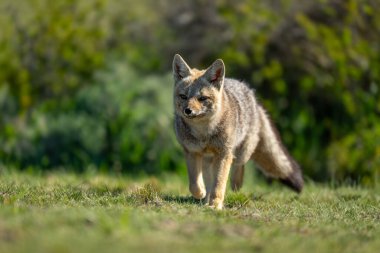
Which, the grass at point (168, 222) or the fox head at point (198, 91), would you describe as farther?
the fox head at point (198, 91)

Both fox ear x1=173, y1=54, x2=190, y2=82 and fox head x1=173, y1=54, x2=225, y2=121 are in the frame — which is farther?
fox ear x1=173, y1=54, x2=190, y2=82

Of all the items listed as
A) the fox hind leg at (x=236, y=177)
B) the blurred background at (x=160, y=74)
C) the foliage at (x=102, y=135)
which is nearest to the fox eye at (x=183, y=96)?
the fox hind leg at (x=236, y=177)

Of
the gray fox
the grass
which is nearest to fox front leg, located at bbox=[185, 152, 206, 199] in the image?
the gray fox

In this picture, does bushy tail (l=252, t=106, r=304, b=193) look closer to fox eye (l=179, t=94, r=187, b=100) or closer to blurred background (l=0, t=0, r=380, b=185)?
fox eye (l=179, t=94, r=187, b=100)

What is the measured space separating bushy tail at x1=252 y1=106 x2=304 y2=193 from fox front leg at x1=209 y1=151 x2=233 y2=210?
149 centimetres

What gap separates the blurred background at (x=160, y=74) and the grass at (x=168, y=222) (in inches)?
242

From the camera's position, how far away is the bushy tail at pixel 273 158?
8656 mm

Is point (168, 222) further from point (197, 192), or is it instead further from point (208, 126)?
point (208, 126)

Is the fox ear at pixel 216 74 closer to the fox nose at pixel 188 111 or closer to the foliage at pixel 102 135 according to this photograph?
the fox nose at pixel 188 111

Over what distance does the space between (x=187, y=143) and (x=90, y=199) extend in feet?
4.16

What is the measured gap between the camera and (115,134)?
14.0 m

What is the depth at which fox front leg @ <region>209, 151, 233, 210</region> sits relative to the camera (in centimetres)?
680

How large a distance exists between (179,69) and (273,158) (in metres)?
1.88

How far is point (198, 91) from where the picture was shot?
725cm
